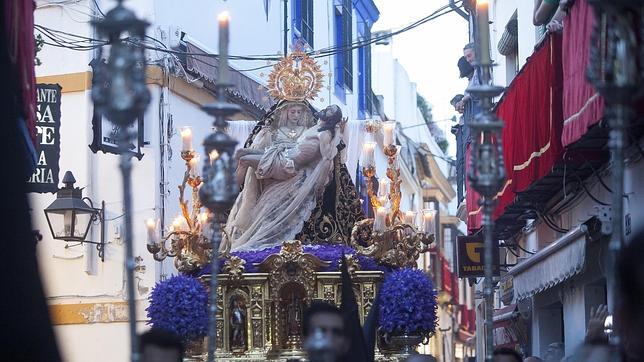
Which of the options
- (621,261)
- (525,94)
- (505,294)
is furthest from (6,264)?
(505,294)

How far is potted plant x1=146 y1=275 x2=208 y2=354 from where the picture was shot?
1254 centimetres

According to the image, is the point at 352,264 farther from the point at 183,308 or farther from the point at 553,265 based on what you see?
the point at 553,265

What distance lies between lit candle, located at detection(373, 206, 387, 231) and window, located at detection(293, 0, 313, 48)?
11819 mm

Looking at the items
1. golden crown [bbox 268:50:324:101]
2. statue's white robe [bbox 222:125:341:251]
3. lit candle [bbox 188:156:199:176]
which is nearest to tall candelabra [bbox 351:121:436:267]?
statue's white robe [bbox 222:125:341:251]

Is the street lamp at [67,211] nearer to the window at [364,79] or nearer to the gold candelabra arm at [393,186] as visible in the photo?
the gold candelabra arm at [393,186]

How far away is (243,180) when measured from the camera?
46.5ft

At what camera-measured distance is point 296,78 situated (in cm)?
1421

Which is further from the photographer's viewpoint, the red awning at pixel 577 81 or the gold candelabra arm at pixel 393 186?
the gold candelabra arm at pixel 393 186

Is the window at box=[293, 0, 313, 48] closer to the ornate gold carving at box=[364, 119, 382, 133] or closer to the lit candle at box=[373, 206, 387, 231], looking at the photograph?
the ornate gold carving at box=[364, 119, 382, 133]

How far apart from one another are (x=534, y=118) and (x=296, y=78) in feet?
8.02

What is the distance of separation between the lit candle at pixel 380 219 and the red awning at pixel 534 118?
4.28 feet

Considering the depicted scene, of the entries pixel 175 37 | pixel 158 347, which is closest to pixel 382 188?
pixel 175 37

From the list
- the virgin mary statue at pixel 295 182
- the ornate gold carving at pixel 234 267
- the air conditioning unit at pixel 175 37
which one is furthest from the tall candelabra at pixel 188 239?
the air conditioning unit at pixel 175 37

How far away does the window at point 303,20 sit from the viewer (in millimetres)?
25312
